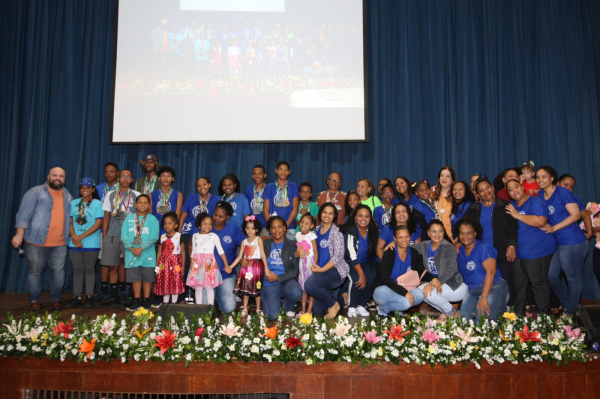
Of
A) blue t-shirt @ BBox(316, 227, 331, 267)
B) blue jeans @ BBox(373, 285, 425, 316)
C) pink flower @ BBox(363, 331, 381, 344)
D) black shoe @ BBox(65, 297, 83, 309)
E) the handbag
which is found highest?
blue t-shirt @ BBox(316, 227, 331, 267)

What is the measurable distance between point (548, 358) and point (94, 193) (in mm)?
4689

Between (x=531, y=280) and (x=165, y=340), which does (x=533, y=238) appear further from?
(x=165, y=340)

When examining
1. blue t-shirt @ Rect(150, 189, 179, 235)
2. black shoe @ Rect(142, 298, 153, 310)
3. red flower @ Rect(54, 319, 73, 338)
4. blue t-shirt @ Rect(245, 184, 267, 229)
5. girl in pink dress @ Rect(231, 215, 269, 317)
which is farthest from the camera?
blue t-shirt @ Rect(245, 184, 267, 229)

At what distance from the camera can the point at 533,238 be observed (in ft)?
12.4

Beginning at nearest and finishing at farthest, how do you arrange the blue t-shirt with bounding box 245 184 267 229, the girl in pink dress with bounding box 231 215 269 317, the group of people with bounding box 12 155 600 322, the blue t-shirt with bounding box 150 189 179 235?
the group of people with bounding box 12 155 600 322 < the girl in pink dress with bounding box 231 215 269 317 < the blue t-shirt with bounding box 150 189 179 235 < the blue t-shirt with bounding box 245 184 267 229

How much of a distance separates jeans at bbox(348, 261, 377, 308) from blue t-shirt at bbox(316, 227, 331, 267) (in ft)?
1.25

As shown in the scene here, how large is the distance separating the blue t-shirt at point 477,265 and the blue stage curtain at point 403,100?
2.49 meters

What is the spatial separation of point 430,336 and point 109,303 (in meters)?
3.49

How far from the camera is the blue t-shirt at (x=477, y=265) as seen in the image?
3.51 metres

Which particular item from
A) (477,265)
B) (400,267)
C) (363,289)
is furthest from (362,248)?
(477,265)

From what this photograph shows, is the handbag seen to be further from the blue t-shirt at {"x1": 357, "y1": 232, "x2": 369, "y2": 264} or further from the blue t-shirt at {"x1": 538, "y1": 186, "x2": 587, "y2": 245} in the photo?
the blue t-shirt at {"x1": 538, "y1": 186, "x2": 587, "y2": 245}

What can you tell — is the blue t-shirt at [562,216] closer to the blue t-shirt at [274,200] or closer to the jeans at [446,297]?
the jeans at [446,297]

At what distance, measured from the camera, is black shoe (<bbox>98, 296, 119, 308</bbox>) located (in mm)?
4504

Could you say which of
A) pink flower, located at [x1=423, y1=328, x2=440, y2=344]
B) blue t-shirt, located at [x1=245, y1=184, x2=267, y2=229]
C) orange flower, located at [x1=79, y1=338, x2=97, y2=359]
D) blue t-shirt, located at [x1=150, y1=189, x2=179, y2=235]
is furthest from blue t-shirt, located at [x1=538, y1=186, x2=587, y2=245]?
orange flower, located at [x1=79, y1=338, x2=97, y2=359]
